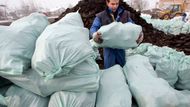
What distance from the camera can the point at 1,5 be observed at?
65.2ft

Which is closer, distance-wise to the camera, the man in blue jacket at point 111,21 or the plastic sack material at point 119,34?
the plastic sack material at point 119,34

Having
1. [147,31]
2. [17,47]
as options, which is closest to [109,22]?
[17,47]

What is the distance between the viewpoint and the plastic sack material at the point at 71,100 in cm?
199

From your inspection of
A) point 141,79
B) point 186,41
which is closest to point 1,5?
point 186,41

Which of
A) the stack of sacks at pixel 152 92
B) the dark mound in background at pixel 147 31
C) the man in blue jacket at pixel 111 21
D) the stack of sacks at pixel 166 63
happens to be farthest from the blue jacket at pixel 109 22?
the dark mound in background at pixel 147 31

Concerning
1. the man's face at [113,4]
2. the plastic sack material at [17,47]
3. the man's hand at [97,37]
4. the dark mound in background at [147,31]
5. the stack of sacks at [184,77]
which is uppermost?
the plastic sack material at [17,47]

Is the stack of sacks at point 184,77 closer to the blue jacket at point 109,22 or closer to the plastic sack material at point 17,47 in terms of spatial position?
the blue jacket at point 109,22

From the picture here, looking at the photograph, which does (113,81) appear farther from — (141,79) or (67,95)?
(67,95)

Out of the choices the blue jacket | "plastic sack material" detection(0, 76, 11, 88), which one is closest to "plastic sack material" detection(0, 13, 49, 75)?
"plastic sack material" detection(0, 76, 11, 88)

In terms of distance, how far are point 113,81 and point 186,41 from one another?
6.09 meters

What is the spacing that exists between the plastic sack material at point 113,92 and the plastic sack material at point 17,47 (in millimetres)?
565

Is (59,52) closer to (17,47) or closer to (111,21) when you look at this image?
(17,47)

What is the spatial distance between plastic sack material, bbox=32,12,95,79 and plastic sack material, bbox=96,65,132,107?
0.32 meters

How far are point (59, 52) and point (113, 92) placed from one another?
1.68ft
